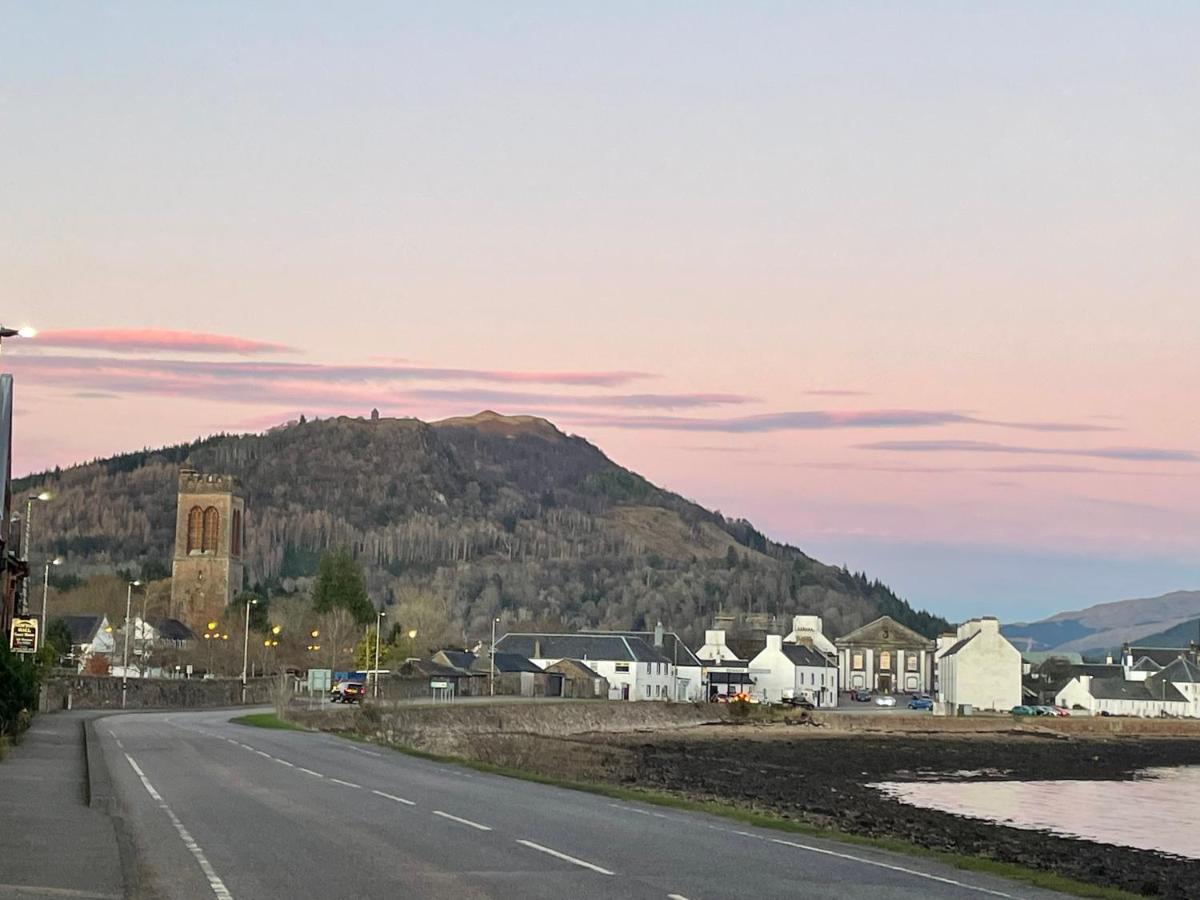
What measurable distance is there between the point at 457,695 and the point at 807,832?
344 feet

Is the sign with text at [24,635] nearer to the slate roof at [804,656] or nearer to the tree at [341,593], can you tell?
the tree at [341,593]

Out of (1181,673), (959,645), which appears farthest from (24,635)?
(1181,673)

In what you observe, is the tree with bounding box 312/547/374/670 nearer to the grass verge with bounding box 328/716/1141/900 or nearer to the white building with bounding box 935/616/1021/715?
the white building with bounding box 935/616/1021/715

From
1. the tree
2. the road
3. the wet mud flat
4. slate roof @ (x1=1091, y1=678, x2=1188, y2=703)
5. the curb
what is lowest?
the wet mud flat

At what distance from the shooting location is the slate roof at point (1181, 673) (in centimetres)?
16962

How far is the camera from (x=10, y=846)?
2645 cm

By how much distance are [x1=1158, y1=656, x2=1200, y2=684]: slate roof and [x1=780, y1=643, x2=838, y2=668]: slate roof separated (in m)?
34.0

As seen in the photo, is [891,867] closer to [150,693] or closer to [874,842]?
[874,842]

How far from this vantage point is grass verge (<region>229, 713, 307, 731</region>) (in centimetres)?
8362

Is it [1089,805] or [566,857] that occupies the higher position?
[566,857]

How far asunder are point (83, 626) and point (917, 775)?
381ft

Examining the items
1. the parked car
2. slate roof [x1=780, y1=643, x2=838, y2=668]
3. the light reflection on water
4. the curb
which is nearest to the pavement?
the curb

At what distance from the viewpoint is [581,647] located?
165m

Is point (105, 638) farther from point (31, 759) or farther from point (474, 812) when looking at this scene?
point (474, 812)
